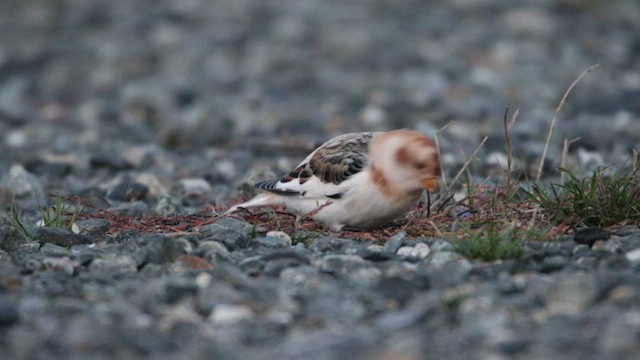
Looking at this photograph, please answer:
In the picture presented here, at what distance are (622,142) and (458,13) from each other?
243 inches

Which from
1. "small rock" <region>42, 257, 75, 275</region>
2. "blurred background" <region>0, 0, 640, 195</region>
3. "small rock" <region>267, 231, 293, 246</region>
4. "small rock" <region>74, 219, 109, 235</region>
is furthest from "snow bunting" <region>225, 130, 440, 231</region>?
"blurred background" <region>0, 0, 640, 195</region>

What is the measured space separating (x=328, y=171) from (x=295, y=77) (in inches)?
278

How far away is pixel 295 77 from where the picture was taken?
12.7 meters

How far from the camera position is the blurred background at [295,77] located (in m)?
9.88

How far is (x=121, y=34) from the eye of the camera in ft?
49.0

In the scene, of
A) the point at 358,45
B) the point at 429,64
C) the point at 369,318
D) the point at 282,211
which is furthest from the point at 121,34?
the point at 369,318

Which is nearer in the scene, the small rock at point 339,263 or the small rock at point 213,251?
the small rock at point 339,263

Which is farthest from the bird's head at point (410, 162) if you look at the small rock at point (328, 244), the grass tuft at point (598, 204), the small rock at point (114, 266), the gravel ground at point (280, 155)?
the small rock at point (114, 266)

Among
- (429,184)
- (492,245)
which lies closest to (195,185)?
(429,184)

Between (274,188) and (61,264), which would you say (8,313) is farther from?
(274,188)

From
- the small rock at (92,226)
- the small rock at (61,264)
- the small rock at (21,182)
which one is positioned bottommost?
the small rock at (21,182)

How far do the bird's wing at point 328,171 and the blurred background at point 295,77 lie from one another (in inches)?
105

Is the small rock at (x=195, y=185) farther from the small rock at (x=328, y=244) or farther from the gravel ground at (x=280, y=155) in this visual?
the small rock at (x=328, y=244)

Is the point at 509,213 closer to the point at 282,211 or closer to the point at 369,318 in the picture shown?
the point at 282,211
